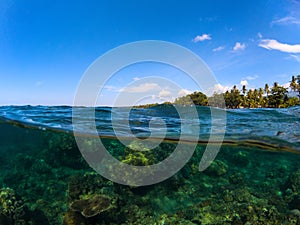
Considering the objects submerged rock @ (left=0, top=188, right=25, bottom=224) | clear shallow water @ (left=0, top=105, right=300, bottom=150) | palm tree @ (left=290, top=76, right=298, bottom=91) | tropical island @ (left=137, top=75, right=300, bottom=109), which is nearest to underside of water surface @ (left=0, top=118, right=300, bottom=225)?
submerged rock @ (left=0, top=188, right=25, bottom=224)

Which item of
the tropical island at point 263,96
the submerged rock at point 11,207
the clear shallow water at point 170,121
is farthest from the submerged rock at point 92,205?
the tropical island at point 263,96

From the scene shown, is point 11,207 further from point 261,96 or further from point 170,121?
point 261,96

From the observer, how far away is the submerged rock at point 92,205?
24.4ft

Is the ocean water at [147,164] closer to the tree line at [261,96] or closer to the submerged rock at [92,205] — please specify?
the submerged rock at [92,205]

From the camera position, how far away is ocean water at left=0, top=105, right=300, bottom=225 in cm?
838

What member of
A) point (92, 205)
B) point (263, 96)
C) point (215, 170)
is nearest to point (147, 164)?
point (92, 205)

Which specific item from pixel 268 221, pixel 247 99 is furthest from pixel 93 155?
pixel 247 99

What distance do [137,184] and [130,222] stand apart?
1531 millimetres

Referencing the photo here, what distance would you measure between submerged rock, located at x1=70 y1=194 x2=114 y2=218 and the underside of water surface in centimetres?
3

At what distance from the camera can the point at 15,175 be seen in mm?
12445

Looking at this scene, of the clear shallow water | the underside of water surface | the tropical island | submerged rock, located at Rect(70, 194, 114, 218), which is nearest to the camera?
submerged rock, located at Rect(70, 194, 114, 218)

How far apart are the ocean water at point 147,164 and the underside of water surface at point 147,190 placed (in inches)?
1.4

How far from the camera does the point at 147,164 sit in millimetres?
9781

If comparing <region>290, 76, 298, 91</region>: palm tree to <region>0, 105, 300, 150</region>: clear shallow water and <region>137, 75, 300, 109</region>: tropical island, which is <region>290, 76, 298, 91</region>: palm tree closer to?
<region>137, 75, 300, 109</region>: tropical island
